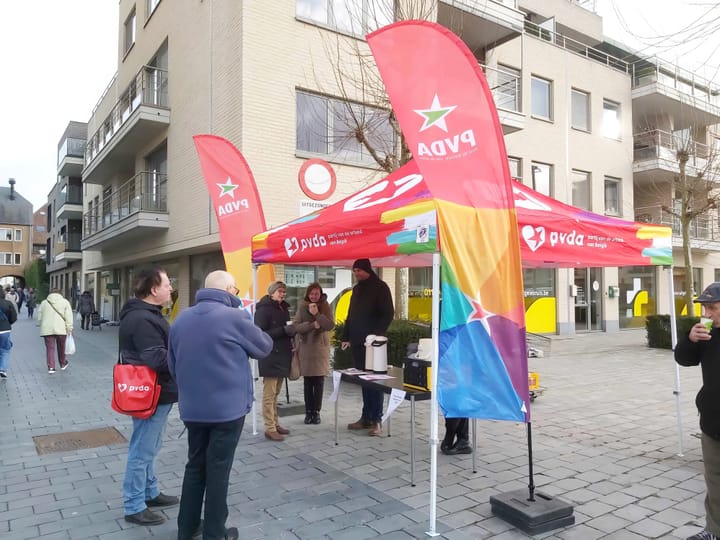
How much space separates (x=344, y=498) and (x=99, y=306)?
29.8 m

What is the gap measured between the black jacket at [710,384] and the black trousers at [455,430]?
2.42 meters

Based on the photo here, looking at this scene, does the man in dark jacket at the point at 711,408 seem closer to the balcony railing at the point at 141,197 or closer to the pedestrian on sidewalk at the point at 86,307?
the balcony railing at the point at 141,197

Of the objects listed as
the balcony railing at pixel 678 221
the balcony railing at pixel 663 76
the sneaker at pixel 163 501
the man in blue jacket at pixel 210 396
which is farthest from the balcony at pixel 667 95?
the sneaker at pixel 163 501

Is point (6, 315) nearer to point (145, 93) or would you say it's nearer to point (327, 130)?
point (327, 130)

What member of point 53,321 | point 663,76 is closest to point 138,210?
point 53,321

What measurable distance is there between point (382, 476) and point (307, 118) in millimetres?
9283

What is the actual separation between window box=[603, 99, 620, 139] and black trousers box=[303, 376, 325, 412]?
732 inches

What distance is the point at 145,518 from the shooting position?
12.4 ft

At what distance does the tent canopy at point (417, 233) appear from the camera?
403 centimetres

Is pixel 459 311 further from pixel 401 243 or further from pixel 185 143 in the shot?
pixel 185 143

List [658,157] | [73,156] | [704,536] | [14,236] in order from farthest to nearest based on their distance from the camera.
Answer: [14,236] → [73,156] → [658,157] → [704,536]

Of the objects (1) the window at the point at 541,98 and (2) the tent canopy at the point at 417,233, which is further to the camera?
(1) the window at the point at 541,98

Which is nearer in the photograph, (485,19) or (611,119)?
(485,19)

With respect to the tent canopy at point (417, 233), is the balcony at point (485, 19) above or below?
above
